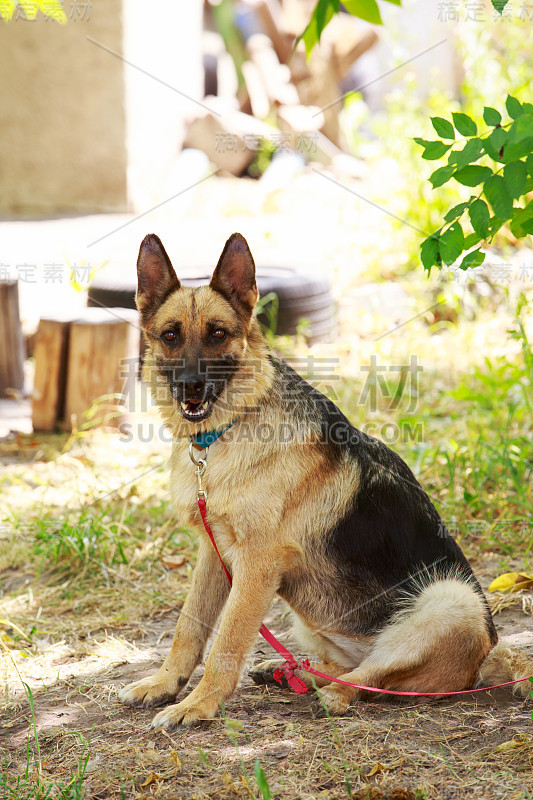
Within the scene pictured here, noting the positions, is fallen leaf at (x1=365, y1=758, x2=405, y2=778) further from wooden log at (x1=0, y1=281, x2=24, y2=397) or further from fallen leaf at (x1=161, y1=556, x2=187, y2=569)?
wooden log at (x1=0, y1=281, x2=24, y2=397)

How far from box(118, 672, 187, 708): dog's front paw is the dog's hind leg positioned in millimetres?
657

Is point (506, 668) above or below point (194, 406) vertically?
below

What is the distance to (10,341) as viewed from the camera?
7484 mm

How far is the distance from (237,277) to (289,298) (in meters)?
4.20

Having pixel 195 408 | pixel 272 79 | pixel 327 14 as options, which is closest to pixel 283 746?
pixel 195 408

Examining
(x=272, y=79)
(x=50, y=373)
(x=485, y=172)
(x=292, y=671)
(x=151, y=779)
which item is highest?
(x=272, y=79)

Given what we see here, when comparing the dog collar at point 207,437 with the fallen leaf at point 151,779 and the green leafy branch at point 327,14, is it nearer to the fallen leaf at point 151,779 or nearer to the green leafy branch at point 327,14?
the fallen leaf at point 151,779

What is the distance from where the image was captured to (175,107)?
40.5 feet

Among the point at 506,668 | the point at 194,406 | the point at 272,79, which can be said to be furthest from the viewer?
the point at 272,79

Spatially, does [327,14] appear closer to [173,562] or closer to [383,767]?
[173,562]

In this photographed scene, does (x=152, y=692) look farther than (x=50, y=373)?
No

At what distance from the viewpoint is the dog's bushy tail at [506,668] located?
303cm

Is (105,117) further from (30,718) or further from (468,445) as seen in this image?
(30,718)

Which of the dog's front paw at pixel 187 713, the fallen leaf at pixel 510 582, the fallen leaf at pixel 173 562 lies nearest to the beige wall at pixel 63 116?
the fallen leaf at pixel 173 562
